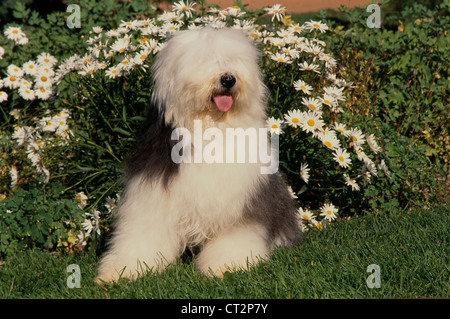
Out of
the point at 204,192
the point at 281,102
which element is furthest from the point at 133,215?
the point at 281,102

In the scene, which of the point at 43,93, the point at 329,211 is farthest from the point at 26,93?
the point at 329,211

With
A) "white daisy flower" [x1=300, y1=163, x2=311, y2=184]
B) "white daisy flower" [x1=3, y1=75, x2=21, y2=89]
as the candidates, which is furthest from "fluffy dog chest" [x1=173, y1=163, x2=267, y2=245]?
"white daisy flower" [x1=3, y1=75, x2=21, y2=89]

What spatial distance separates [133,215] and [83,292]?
0.57 metres

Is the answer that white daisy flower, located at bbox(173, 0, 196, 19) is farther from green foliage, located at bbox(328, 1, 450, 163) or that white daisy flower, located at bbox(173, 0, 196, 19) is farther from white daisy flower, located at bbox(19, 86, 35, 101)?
green foliage, located at bbox(328, 1, 450, 163)

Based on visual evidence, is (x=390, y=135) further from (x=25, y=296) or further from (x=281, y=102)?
(x=25, y=296)

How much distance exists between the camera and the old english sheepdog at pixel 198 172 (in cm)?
370

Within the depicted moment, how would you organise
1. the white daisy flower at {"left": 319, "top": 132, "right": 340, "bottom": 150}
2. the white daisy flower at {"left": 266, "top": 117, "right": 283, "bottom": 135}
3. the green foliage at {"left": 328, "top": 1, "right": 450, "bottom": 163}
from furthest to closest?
the green foliage at {"left": 328, "top": 1, "right": 450, "bottom": 163}, the white daisy flower at {"left": 319, "top": 132, "right": 340, "bottom": 150}, the white daisy flower at {"left": 266, "top": 117, "right": 283, "bottom": 135}

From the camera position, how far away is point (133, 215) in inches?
155

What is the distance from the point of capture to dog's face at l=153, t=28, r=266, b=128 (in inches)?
143

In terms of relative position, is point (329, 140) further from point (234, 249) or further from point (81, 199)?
point (81, 199)

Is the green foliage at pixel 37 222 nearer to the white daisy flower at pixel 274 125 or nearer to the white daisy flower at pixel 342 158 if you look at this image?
the white daisy flower at pixel 274 125

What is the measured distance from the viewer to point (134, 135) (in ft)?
16.1

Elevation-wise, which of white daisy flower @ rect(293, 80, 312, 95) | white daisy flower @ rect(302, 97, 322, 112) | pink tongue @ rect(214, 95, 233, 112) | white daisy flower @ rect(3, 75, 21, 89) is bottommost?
white daisy flower @ rect(3, 75, 21, 89)

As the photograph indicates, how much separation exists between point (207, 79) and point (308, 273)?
1.31m
